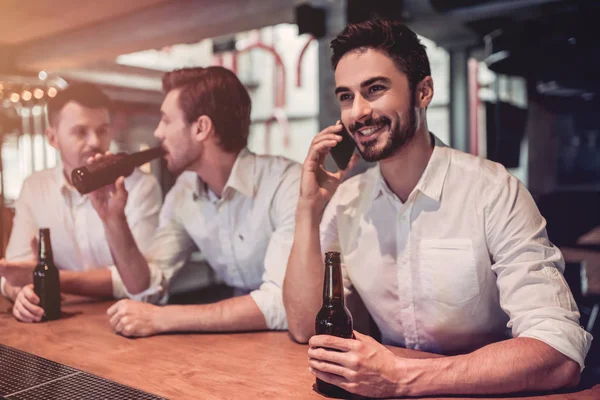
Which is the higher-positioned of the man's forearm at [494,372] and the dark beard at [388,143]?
the dark beard at [388,143]

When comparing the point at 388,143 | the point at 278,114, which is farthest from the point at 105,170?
the point at 278,114

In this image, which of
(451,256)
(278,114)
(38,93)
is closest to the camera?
(451,256)

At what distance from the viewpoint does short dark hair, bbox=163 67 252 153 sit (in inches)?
84.9

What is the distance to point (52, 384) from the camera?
1.23m

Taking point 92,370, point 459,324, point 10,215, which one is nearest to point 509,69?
point 459,324

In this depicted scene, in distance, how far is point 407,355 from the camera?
137 cm

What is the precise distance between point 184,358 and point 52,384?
316mm

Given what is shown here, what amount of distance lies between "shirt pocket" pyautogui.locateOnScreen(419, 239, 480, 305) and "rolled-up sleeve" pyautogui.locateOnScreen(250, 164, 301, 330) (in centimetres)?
47

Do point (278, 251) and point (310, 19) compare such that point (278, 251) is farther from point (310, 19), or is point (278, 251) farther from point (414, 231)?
point (310, 19)

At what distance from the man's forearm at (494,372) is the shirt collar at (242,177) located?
1.16 metres

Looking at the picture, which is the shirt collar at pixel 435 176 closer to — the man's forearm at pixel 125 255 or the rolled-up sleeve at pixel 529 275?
the rolled-up sleeve at pixel 529 275

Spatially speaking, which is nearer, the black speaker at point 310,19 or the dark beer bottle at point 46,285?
the dark beer bottle at point 46,285

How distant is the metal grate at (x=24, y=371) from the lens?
123 cm

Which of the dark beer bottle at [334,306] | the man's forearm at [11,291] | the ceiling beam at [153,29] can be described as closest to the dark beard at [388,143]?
the dark beer bottle at [334,306]
